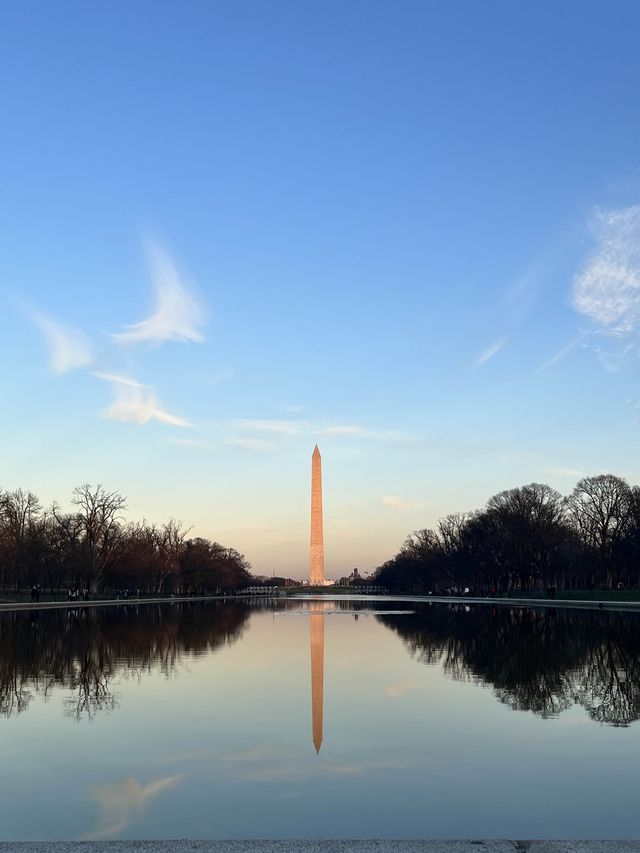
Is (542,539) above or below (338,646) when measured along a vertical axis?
above

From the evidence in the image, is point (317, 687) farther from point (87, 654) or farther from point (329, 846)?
point (329, 846)

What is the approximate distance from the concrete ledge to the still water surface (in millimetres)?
1052

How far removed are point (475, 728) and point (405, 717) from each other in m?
1.51

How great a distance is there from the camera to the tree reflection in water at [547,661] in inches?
605

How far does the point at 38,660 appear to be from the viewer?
883 inches

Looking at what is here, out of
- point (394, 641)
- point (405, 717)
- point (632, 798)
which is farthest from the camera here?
point (394, 641)

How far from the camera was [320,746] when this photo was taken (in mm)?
11891

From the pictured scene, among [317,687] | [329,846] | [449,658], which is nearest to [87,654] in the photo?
[317,687]

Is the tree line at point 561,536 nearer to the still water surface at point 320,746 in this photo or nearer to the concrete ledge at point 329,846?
the still water surface at point 320,746

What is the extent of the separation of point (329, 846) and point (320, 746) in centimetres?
513

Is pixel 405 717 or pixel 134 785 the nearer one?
pixel 134 785

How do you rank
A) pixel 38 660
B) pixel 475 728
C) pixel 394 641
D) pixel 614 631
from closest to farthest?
pixel 475 728, pixel 38 660, pixel 394 641, pixel 614 631

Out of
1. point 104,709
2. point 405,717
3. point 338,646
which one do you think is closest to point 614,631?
point 338,646

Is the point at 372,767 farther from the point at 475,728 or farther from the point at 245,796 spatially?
the point at 475,728
